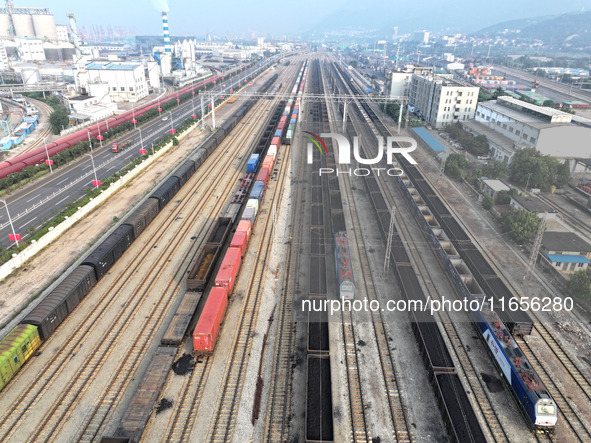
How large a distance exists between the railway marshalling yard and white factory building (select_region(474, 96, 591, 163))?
3333cm

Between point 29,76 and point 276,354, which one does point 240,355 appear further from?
point 29,76

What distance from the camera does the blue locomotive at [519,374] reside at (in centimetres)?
2536

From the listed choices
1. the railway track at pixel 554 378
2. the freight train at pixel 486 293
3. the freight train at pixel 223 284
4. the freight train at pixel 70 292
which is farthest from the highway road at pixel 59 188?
the railway track at pixel 554 378

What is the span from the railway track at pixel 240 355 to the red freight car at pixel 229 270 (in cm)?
303

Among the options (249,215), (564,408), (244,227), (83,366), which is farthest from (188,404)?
(564,408)

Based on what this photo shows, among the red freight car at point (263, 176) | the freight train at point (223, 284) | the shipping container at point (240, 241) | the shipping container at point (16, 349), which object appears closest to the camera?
the shipping container at point (16, 349)

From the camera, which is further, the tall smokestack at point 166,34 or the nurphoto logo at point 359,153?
the tall smokestack at point 166,34

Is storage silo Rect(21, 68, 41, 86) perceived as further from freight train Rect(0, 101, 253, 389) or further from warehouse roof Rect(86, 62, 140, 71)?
freight train Rect(0, 101, 253, 389)

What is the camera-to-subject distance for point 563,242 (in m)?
45.8

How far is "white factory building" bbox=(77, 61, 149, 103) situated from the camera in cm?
12888

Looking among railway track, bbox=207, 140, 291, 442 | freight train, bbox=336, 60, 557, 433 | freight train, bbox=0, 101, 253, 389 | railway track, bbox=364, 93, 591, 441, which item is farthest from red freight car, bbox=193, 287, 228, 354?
railway track, bbox=364, 93, 591, 441

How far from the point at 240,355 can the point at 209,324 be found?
401 cm

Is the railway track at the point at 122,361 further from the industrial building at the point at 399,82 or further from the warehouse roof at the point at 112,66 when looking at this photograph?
the industrial building at the point at 399,82

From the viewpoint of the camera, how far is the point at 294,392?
2859cm
